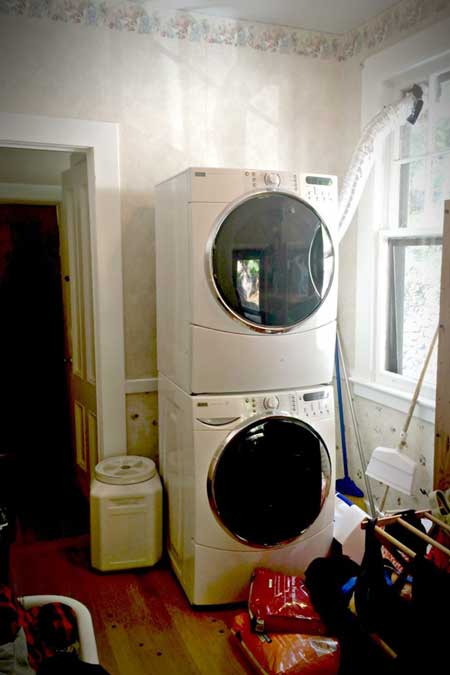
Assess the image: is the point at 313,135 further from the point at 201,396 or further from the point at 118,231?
the point at 201,396

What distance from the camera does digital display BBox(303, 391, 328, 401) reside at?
2520mm

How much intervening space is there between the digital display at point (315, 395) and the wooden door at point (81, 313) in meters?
1.22

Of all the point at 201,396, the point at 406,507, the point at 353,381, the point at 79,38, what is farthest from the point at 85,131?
the point at 406,507

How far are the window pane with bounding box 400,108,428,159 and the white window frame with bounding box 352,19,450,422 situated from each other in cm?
13

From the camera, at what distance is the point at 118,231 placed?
2865 mm

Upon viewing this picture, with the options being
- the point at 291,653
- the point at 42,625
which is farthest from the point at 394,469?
the point at 42,625

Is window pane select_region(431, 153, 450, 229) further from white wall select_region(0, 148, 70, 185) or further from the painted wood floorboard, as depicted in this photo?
white wall select_region(0, 148, 70, 185)

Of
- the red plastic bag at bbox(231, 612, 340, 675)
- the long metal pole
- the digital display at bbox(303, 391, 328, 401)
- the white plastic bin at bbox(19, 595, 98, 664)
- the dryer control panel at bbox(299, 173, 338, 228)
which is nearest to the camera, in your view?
the white plastic bin at bbox(19, 595, 98, 664)

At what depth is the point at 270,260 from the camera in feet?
7.68

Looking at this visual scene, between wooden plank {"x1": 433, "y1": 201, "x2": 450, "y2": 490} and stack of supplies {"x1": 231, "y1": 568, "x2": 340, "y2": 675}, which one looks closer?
stack of supplies {"x1": 231, "y1": 568, "x2": 340, "y2": 675}

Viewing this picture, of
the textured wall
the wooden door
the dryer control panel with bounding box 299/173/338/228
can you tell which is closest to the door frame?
the textured wall

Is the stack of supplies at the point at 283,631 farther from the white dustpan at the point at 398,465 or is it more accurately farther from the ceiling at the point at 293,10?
the ceiling at the point at 293,10

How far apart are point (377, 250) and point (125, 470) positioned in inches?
63.4

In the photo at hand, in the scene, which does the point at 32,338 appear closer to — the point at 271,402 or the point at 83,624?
the point at 271,402
